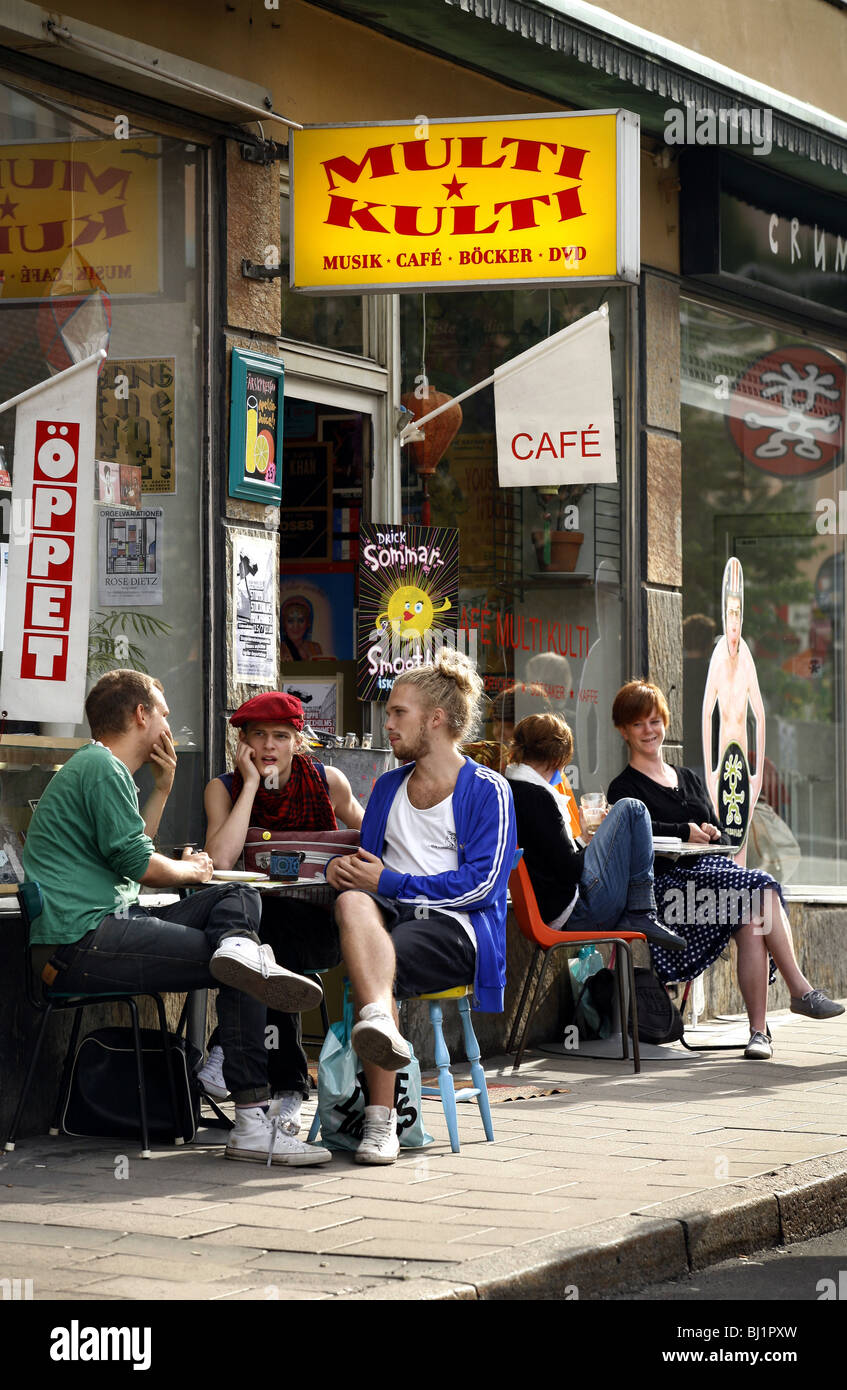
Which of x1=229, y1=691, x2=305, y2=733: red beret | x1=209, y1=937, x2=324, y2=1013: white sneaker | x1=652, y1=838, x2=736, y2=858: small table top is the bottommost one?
x1=209, y1=937, x2=324, y2=1013: white sneaker

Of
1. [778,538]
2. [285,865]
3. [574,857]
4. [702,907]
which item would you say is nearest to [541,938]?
[574,857]

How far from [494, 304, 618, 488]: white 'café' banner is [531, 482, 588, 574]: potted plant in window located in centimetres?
59

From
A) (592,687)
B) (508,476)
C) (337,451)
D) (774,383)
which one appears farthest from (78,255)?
(774,383)

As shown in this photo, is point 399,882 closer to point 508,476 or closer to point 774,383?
point 508,476

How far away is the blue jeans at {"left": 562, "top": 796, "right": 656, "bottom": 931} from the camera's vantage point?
8492 mm

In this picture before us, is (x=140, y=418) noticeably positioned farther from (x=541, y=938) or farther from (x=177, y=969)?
(x=177, y=969)

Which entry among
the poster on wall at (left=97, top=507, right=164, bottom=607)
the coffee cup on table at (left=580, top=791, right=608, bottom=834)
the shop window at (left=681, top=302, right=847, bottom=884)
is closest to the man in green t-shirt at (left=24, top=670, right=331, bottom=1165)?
the poster on wall at (left=97, top=507, right=164, bottom=607)

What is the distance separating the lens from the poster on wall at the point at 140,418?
26.6 ft

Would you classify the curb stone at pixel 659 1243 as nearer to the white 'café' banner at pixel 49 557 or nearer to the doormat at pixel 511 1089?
the doormat at pixel 511 1089

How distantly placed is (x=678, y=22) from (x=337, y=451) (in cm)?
344

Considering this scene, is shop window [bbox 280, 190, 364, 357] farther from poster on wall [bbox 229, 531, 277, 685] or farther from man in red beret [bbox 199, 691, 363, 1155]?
man in red beret [bbox 199, 691, 363, 1155]

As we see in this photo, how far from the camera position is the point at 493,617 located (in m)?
10.4

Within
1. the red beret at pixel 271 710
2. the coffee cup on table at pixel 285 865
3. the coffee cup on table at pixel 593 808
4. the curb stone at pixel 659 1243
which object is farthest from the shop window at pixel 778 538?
the curb stone at pixel 659 1243

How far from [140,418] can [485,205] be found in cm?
165
